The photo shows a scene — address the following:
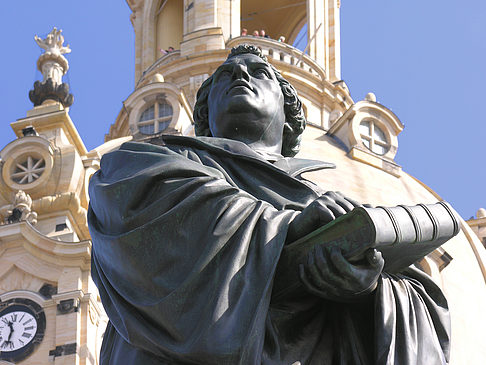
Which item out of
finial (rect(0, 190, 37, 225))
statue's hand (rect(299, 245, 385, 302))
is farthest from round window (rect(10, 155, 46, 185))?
statue's hand (rect(299, 245, 385, 302))

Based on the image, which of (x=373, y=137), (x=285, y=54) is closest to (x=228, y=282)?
(x=373, y=137)

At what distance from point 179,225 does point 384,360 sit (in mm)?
961

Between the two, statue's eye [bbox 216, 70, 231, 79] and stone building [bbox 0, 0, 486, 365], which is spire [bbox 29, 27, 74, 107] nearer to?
stone building [bbox 0, 0, 486, 365]

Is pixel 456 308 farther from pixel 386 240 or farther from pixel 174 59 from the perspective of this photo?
pixel 386 240

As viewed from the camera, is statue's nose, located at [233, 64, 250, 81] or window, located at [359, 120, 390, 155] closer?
statue's nose, located at [233, 64, 250, 81]

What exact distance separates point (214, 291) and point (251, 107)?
1.37m

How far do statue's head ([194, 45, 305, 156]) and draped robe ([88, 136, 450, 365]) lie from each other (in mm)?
647

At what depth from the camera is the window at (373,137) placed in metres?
47.3

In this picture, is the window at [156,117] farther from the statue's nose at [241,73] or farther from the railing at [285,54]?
the statue's nose at [241,73]

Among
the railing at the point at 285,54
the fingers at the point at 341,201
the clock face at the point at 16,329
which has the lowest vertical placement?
the fingers at the point at 341,201

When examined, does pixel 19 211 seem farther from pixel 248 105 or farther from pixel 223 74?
pixel 248 105

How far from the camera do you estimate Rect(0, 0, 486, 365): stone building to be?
3712cm

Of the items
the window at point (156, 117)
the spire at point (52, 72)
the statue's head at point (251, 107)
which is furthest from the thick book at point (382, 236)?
the window at point (156, 117)

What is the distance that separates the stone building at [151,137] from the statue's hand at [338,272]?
28962 millimetres
